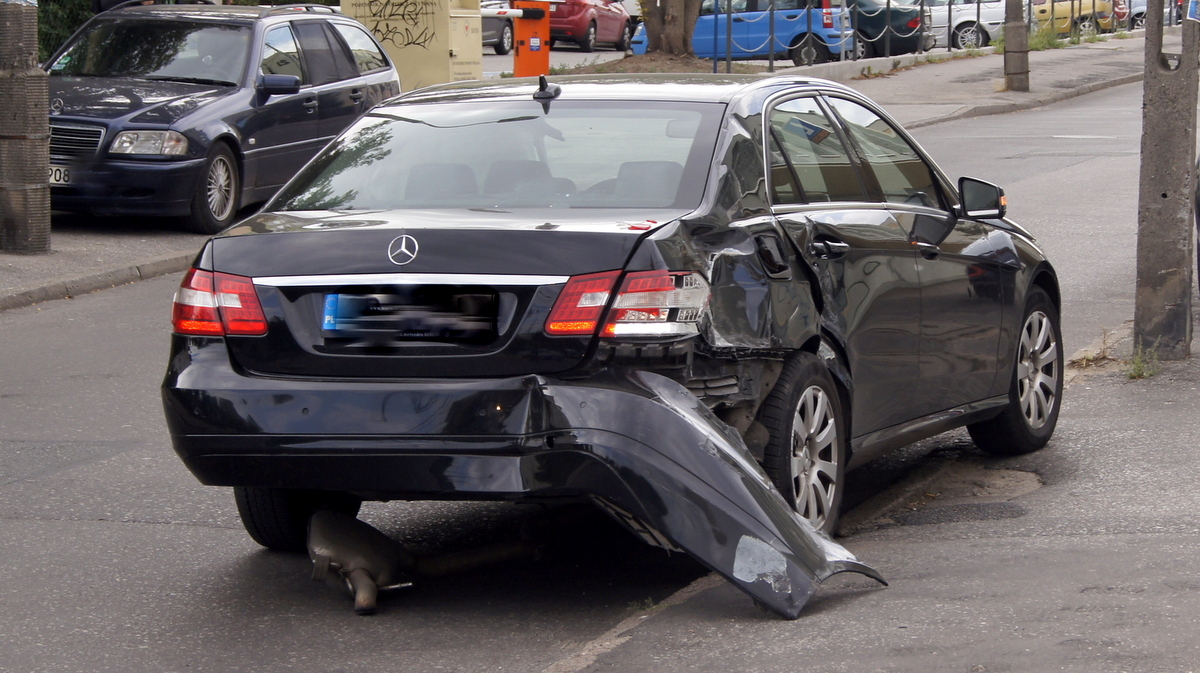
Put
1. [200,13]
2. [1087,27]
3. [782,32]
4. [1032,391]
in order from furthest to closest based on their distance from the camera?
[1087,27] < [782,32] < [200,13] < [1032,391]

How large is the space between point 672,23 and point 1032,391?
2176 centimetres

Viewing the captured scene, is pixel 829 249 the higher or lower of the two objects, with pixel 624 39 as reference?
lower

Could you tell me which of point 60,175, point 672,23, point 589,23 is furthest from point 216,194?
point 589,23

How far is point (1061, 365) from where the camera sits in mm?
7047

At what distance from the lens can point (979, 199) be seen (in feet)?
20.6

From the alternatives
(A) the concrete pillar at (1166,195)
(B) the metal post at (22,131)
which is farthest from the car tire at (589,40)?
(A) the concrete pillar at (1166,195)

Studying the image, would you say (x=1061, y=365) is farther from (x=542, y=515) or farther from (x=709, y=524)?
(x=709, y=524)

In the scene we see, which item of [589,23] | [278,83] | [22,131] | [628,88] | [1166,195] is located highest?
[589,23]

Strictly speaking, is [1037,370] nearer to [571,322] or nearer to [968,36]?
[571,322]

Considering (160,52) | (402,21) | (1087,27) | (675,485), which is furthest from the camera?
(1087,27)

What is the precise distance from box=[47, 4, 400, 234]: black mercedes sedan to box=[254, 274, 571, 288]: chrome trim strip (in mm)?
8396

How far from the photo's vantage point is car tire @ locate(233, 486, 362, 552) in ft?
17.2

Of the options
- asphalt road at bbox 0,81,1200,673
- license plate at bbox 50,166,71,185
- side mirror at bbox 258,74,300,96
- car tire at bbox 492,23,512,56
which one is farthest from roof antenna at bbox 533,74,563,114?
car tire at bbox 492,23,512,56

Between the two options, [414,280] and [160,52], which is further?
[160,52]
